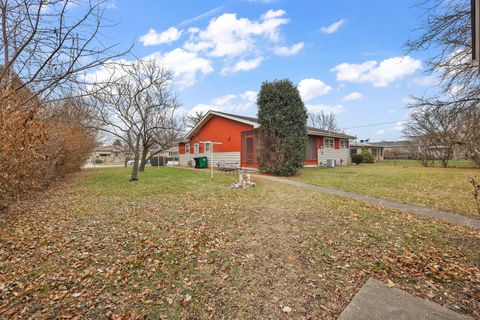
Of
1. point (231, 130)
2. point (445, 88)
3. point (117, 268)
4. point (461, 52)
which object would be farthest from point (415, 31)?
point (231, 130)

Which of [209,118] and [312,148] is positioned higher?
[209,118]

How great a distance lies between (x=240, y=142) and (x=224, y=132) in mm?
2305

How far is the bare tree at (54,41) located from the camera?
123 inches

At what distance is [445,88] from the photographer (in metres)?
7.79

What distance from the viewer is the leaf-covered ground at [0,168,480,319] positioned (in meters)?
2.33

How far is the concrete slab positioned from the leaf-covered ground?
13 cm

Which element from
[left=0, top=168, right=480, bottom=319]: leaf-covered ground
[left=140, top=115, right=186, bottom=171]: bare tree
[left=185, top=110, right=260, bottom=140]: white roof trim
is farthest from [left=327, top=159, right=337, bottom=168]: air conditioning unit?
[left=0, top=168, right=480, bottom=319]: leaf-covered ground

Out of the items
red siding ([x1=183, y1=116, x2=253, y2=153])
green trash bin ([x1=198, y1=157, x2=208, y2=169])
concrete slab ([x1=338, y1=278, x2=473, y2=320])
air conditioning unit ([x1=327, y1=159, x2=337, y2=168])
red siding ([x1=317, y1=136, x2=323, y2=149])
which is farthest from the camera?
green trash bin ([x1=198, y1=157, x2=208, y2=169])

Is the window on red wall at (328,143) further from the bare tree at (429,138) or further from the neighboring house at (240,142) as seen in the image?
the bare tree at (429,138)

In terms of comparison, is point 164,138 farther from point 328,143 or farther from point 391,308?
point 391,308

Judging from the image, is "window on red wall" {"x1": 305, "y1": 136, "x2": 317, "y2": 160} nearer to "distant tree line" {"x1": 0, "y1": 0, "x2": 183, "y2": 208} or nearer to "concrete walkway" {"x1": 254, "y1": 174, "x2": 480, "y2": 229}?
"concrete walkway" {"x1": 254, "y1": 174, "x2": 480, "y2": 229}

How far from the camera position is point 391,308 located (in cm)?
217

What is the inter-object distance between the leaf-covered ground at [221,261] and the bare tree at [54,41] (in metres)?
2.78

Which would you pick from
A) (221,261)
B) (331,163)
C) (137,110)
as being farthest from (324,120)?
(221,261)
